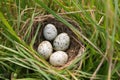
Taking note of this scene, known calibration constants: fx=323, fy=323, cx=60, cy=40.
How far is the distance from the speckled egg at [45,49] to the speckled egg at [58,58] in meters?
0.06

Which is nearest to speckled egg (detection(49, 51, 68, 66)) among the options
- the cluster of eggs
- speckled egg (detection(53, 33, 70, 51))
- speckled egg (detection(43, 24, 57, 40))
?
the cluster of eggs

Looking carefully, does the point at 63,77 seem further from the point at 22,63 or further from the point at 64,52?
the point at 64,52

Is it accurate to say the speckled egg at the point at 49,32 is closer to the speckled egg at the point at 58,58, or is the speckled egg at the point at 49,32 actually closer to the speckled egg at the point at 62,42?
the speckled egg at the point at 62,42

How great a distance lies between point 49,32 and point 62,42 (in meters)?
0.15

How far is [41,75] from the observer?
209 centimetres

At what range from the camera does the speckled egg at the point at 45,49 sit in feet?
8.04

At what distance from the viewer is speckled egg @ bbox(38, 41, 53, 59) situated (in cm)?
245

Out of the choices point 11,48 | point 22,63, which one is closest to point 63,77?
point 22,63

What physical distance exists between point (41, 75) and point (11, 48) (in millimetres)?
303

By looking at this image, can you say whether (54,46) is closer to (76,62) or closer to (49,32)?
(49,32)

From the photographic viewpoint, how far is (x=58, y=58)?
2375mm

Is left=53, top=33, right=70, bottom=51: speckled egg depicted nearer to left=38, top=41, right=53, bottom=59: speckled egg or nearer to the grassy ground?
left=38, top=41, right=53, bottom=59: speckled egg

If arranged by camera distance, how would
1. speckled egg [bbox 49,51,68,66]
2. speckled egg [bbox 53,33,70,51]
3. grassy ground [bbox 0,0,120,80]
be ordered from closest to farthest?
grassy ground [bbox 0,0,120,80], speckled egg [bbox 49,51,68,66], speckled egg [bbox 53,33,70,51]

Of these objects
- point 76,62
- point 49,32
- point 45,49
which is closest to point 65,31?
point 49,32
